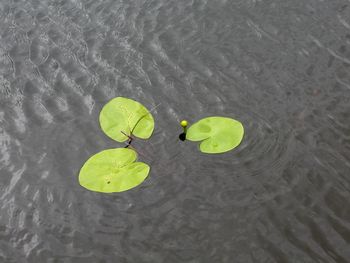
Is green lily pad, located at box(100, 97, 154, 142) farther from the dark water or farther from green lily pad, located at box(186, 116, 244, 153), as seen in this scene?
green lily pad, located at box(186, 116, 244, 153)

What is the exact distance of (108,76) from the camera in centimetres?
281

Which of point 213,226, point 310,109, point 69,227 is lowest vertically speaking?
point 69,227

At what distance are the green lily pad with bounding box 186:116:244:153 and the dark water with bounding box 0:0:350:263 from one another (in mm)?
43

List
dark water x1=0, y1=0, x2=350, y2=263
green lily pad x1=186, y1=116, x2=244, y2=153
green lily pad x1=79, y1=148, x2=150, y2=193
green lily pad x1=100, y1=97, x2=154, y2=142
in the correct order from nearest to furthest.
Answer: dark water x1=0, y1=0, x2=350, y2=263
green lily pad x1=79, y1=148, x2=150, y2=193
green lily pad x1=186, y1=116, x2=244, y2=153
green lily pad x1=100, y1=97, x2=154, y2=142

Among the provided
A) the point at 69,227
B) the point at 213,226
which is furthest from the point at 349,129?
the point at 69,227

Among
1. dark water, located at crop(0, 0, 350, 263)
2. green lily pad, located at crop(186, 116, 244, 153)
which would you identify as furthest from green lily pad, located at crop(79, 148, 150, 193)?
green lily pad, located at crop(186, 116, 244, 153)

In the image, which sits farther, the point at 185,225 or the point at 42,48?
the point at 42,48

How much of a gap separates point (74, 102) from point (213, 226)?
1.04 m

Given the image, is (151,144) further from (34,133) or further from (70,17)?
(70,17)

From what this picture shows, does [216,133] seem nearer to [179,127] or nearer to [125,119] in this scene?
[179,127]

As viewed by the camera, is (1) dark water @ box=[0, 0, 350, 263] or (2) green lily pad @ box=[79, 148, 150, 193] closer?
(1) dark water @ box=[0, 0, 350, 263]

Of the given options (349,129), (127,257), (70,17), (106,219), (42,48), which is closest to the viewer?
(127,257)

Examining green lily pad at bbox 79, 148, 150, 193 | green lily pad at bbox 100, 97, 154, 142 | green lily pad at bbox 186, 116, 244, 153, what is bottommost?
green lily pad at bbox 79, 148, 150, 193

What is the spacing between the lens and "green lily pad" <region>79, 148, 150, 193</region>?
2.24 metres
